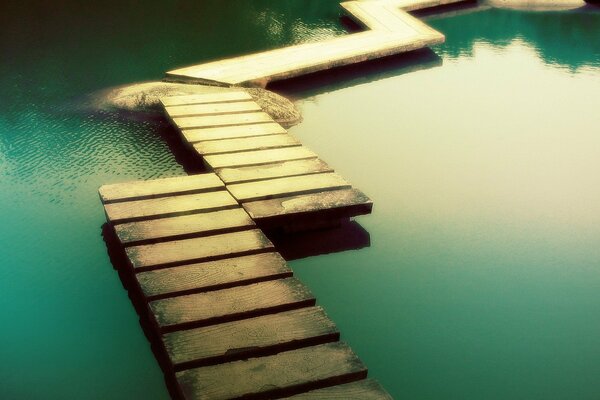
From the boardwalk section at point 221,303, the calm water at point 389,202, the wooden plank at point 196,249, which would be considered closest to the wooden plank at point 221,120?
the calm water at point 389,202

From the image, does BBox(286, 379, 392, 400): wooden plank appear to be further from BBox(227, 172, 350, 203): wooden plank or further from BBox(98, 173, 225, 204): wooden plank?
BBox(98, 173, 225, 204): wooden plank

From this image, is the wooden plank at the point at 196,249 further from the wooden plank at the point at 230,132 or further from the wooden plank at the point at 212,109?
the wooden plank at the point at 212,109

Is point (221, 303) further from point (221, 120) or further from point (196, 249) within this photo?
point (221, 120)

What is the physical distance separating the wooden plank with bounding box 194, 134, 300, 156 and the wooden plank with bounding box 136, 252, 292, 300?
89 cm

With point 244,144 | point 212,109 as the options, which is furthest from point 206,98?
point 244,144

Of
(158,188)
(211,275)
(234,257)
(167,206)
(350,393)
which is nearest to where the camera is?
(350,393)

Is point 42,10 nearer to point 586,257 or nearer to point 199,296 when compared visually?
point 199,296

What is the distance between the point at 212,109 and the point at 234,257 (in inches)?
56.1

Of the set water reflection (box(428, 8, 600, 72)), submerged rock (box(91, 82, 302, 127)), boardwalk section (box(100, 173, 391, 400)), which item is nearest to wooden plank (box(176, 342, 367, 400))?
boardwalk section (box(100, 173, 391, 400))

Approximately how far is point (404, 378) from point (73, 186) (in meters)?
1.68

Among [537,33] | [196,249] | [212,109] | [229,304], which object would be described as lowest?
[229,304]

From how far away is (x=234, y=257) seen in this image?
2.23 meters

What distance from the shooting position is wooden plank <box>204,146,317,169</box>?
9.46ft

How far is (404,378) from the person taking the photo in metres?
1.99
